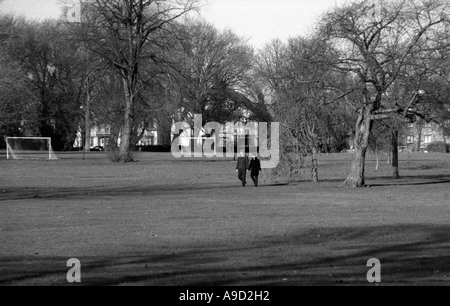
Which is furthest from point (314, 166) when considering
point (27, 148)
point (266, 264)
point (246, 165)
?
point (27, 148)

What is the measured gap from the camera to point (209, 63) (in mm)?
88812

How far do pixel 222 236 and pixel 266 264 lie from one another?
460 cm

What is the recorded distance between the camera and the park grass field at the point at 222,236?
41.3ft

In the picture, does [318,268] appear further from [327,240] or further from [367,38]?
[367,38]

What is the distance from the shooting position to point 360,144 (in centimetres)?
4266

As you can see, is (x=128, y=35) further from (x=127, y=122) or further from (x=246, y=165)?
(x=246, y=165)

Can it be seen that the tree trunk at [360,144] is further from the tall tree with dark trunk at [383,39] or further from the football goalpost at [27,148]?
the football goalpost at [27,148]

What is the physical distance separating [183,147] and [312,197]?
6623 cm

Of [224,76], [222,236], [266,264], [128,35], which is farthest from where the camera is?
[224,76]

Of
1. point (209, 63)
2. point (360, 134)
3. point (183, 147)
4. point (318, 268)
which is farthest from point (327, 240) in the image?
point (183, 147)

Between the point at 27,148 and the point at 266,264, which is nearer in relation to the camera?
the point at 266,264

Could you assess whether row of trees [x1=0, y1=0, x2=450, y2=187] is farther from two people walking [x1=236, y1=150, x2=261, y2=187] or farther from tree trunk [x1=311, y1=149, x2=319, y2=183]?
two people walking [x1=236, y1=150, x2=261, y2=187]

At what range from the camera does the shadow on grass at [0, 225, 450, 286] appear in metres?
12.0

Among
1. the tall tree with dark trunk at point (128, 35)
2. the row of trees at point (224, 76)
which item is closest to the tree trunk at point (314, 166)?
the row of trees at point (224, 76)
